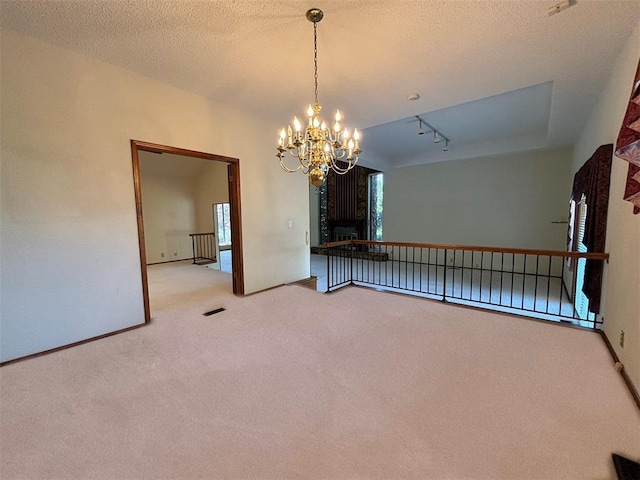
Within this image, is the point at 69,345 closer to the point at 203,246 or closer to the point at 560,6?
the point at 560,6

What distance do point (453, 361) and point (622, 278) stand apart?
1.51 metres

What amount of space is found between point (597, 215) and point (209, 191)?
795 centimetres

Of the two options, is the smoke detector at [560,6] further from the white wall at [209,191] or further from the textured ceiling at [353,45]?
the white wall at [209,191]

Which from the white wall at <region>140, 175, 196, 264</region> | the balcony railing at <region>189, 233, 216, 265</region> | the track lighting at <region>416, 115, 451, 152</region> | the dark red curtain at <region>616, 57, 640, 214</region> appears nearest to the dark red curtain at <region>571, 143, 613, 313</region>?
the dark red curtain at <region>616, 57, 640, 214</region>

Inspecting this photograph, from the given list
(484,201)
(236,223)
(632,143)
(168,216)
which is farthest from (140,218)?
(484,201)

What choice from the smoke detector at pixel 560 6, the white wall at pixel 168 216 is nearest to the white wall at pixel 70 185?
the smoke detector at pixel 560 6

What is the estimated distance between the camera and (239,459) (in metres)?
1.33

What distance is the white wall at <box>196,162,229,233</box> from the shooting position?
23.7ft

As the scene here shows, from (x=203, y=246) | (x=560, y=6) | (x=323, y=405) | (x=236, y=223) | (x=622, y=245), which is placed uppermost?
(x=560, y=6)

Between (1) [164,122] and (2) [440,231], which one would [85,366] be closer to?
(1) [164,122]

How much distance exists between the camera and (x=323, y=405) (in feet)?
5.53

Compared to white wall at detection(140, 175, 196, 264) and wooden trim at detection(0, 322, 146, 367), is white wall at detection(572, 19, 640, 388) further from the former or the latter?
white wall at detection(140, 175, 196, 264)

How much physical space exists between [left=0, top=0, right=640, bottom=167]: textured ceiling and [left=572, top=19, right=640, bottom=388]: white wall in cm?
24

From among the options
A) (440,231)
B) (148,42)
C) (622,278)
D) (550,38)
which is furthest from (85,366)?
(440,231)
